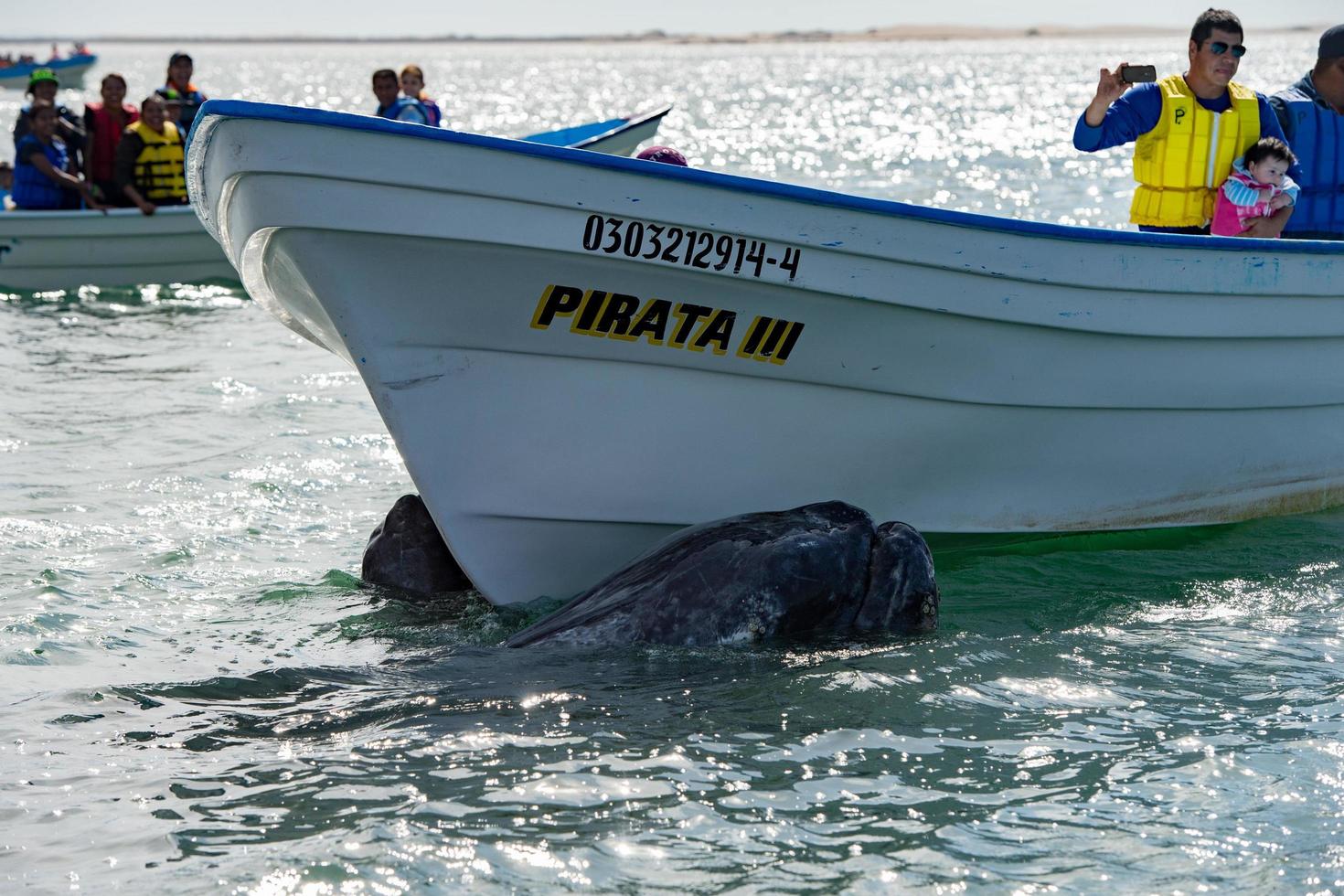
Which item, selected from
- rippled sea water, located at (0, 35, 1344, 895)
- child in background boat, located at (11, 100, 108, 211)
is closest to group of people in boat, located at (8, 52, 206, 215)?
child in background boat, located at (11, 100, 108, 211)

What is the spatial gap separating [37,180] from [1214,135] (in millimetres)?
10956

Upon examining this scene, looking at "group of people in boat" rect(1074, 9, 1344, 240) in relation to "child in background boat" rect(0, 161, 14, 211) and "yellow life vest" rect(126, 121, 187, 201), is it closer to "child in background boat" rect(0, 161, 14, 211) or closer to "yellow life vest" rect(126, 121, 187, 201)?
"yellow life vest" rect(126, 121, 187, 201)

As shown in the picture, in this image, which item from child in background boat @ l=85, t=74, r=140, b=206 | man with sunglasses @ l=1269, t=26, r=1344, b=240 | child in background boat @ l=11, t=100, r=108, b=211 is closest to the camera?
man with sunglasses @ l=1269, t=26, r=1344, b=240

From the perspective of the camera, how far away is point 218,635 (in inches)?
214

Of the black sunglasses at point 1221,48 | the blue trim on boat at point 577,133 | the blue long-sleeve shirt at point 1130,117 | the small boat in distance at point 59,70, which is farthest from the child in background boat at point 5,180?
the small boat in distance at point 59,70

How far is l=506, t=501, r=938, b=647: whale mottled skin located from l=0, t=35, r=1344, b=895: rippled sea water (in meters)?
0.13

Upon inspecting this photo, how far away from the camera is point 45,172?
13188 mm

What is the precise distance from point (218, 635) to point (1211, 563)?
4.15m

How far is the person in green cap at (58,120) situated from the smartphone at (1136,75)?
1000 centimetres

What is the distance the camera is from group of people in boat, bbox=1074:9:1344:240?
627cm

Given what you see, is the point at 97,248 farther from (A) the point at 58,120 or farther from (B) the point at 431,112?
(B) the point at 431,112

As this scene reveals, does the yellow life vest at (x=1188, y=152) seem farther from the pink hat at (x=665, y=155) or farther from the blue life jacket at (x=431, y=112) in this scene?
the blue life jacket at (x=431, y=112)

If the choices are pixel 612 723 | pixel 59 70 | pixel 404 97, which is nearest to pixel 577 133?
pixel 404 97

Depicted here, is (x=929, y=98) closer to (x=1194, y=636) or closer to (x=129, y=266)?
(x=129, y=266)
